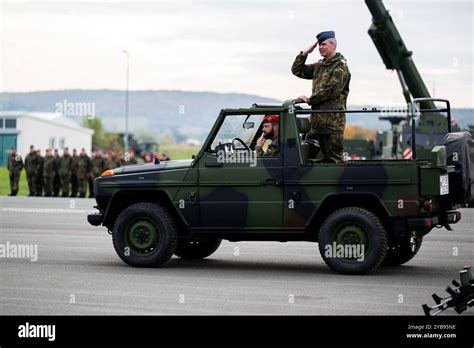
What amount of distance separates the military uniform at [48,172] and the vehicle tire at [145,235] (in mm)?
26613

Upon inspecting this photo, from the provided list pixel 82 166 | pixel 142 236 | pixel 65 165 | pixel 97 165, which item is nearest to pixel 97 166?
pixel 97 165

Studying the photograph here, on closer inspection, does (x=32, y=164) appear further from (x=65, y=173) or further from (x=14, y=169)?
(x=65, y=173)

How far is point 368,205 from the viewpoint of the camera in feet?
44.6

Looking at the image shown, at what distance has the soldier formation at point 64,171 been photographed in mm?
40062

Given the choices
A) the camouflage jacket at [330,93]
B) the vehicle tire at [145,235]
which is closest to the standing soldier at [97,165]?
the vehicle tire at [145,235]

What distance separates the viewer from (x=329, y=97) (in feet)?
45.4

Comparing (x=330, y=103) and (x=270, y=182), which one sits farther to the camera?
(x=330, y=103)

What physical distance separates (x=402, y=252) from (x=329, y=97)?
91.5 inches

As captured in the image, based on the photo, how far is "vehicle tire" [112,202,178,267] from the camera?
1392 centimetres

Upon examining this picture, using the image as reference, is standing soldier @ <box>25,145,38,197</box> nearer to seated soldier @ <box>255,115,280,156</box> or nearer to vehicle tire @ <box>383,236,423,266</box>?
vehicle tire @ <box>383,236,423,266</box>

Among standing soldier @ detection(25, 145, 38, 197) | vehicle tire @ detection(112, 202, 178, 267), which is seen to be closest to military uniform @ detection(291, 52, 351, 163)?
vehicle tire @ detection(112, 202, 178, 267)

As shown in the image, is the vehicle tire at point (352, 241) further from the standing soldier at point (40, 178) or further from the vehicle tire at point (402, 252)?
the standing soldier at point (40, 178)

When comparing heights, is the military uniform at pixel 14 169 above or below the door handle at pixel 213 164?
above
